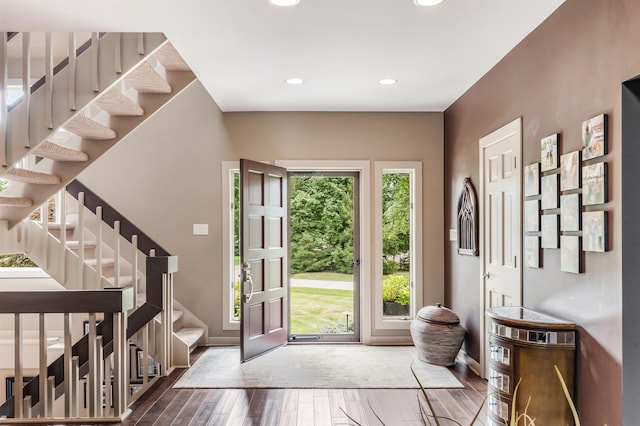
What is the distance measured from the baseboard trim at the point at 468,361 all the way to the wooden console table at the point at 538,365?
61.0 inches

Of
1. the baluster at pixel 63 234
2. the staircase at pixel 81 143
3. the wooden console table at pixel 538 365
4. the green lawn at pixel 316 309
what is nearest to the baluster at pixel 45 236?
the staircase at pixel 81 143

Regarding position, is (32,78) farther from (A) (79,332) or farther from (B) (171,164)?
(A) (79,332)

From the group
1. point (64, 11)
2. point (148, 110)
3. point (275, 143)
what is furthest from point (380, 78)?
point (64, 11)

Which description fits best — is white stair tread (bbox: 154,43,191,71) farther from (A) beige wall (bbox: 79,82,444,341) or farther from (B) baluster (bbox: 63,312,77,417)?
(B) baluster (bbox: 63,312,77,417)

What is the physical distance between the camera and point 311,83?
4273 millimetres

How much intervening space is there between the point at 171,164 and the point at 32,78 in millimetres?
1827

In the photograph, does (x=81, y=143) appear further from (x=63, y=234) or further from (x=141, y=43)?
(x=141, y=43)

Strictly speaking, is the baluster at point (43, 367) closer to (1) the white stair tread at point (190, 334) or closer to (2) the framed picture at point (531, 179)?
(1) the white stair tread at point (190, 334)

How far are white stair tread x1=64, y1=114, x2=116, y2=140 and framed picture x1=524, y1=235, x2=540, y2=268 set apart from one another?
10.6 ft

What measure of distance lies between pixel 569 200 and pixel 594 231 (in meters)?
0.29

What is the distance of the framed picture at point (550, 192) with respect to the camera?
9.18 ft

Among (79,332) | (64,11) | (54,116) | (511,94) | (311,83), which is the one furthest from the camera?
(79,332)

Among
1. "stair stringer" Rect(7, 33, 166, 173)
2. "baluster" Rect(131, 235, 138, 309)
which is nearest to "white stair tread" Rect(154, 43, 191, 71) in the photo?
"stair stringer" Rect(7, 33, 166, 173)

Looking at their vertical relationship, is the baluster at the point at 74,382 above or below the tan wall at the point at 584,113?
below
